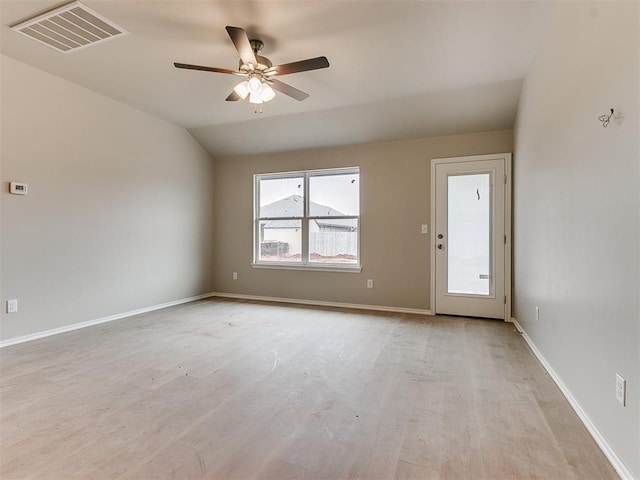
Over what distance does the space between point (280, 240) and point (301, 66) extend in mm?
3234

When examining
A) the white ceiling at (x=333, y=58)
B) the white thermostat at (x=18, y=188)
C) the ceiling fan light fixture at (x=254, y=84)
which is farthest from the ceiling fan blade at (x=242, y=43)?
the white thermostat at (x=18, y=188)

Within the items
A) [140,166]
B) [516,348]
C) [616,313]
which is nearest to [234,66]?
[140,166]

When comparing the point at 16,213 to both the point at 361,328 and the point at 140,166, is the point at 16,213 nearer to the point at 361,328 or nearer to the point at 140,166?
the point at 140,166

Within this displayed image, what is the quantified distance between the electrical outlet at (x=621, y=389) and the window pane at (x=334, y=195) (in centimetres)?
364

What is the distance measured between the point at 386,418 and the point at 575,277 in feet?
4.61

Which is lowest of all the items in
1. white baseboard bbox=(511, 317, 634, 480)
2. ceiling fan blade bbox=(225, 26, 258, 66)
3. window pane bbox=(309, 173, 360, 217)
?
white baseboard bbox=(511, 317, 634, 480)

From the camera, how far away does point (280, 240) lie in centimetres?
543

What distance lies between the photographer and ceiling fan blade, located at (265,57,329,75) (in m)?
2.43

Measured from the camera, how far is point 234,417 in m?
1.88

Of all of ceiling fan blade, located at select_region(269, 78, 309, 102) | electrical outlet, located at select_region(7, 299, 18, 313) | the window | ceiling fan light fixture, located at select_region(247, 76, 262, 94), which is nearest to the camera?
ceiling fan light fixture, located at select_region(247, 76, 262, 94)

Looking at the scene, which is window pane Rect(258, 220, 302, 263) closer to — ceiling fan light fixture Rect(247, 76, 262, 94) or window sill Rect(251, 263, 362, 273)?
window sill Rect(251, 263, 362, 273)

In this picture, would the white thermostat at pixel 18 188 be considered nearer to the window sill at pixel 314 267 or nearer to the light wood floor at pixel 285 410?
the light wood floor at pixel 285 410

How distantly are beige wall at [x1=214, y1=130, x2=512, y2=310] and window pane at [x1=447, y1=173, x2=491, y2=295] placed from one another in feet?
1.03

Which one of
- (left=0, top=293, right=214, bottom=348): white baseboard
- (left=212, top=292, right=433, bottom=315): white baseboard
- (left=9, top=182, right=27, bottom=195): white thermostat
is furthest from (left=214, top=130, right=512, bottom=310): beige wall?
(left=9, top=182, right=27, bottom=195): white thermostat
